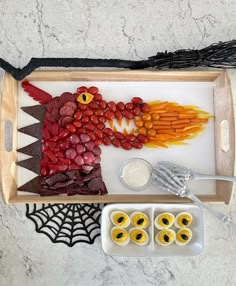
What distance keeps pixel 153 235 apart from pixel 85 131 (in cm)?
37

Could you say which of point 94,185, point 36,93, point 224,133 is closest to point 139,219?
point 94,185

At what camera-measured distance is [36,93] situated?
1377mm

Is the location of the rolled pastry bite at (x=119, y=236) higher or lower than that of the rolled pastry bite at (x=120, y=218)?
lower

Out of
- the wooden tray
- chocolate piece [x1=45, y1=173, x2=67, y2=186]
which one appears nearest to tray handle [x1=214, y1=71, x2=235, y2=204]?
the wooden tray

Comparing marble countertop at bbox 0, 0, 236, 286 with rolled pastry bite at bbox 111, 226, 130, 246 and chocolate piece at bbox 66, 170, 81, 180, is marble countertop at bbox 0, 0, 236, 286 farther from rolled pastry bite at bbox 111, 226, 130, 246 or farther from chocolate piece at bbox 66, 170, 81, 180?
chocolate piece at bbox 66, 170, 81, 180

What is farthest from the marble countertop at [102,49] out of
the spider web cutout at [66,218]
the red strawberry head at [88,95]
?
the red strawberry head at [88,95]

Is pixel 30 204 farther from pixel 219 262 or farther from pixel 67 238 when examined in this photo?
pixel 219 262

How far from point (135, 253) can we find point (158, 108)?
44cm

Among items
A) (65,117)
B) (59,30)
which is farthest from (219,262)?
(59,30)

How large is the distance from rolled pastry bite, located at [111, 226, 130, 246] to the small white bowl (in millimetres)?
130

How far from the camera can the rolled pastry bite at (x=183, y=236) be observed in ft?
4.33

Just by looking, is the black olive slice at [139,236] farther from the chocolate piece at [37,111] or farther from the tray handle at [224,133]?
the chocolate piece at [37,111]

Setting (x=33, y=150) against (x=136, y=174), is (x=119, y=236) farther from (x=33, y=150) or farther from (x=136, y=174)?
(x=33, y=150)

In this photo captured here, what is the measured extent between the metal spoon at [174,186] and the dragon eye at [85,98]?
0.29 m
